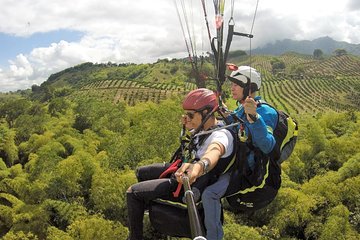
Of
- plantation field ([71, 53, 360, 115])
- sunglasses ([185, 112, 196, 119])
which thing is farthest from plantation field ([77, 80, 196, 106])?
sunglasses ([185, 112, 196, 119])

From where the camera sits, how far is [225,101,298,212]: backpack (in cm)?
393

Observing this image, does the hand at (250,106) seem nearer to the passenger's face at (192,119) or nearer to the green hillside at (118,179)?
the passenger's face at (192,119)

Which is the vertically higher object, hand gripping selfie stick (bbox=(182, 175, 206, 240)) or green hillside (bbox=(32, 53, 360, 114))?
hand gripping selfie stick (bbox=(182, 175, 206, 240))

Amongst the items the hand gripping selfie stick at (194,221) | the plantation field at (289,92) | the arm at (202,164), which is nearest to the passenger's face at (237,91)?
the arm at (202,164)

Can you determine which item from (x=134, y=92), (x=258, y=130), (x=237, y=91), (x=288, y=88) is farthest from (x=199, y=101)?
(x=288, y=88)

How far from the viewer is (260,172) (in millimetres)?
3975

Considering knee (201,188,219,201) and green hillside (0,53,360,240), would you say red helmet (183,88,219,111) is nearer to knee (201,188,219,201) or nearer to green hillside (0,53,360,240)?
knee (201,188,219,201)

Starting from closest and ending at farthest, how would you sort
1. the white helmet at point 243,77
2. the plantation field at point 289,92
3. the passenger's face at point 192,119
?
the passenger's face at point 192,119, the white helmet at point 243,77, the plantation field at point 289,92

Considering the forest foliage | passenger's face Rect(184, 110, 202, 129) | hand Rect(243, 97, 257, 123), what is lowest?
the forest foliage

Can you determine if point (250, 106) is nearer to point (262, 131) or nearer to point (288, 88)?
point (262, 131)

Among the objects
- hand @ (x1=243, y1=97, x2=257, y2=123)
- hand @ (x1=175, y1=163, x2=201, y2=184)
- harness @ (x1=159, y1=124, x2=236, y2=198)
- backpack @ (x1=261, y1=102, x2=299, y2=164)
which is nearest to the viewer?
hand @ (x1=175, y1=163, x2=201, y2=184)

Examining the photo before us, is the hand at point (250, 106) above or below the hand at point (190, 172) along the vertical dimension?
above

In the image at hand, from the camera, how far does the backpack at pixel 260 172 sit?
12.9ft

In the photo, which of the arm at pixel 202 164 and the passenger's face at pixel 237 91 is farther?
the passenger's face at pixel 237 91
